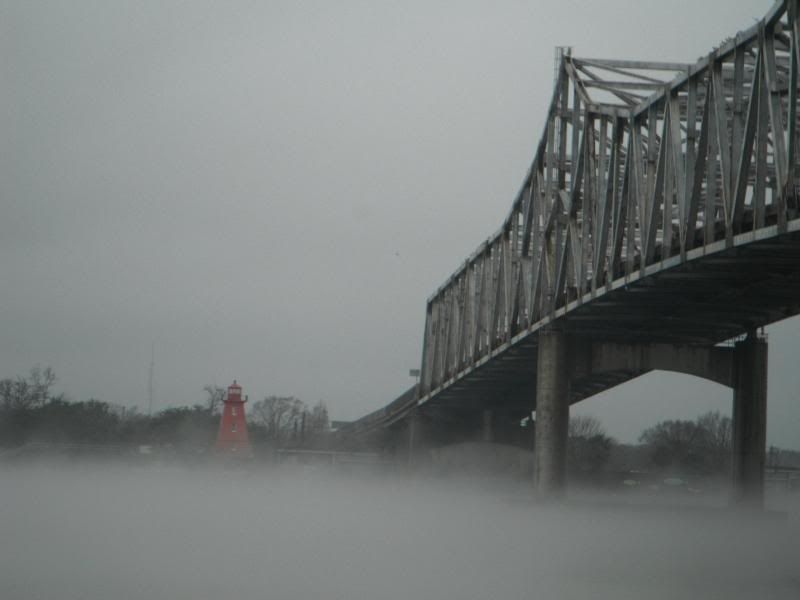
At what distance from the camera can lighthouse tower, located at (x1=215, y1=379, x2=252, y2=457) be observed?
10394 centimetres

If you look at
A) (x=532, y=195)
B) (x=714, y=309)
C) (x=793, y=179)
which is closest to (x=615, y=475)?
(x=532, y=195)

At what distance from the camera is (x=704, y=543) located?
45.7 metres

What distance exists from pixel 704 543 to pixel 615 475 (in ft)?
166

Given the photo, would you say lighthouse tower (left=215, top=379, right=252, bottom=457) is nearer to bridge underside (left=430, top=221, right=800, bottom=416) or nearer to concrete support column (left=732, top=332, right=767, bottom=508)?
bridge underside (left=430, top=221, right=800, bottom=416)

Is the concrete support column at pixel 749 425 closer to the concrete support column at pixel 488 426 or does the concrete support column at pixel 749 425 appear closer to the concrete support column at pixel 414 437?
the concrete support column at pixel 488 426

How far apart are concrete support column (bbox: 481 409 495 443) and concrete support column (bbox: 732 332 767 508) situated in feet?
93.4

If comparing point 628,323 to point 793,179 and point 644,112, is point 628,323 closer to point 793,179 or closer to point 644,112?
point 644,112

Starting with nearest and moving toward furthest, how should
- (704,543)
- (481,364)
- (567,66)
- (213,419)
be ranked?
(704,543), (567,66), (481,364), (213,419)

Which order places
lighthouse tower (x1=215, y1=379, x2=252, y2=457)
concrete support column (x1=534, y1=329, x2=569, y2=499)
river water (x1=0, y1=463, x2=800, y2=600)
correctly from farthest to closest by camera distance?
lighthouse tower (x1=215, y1=379, x2=252, y2=457), concrete support column (x1=534, y1=329, x2=569, y2=499), river water (x1=0, y1=463, x2=800, y2=600)

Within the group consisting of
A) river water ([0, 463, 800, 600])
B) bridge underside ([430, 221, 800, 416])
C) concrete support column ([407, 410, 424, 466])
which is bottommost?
river water ([0, 463, 800, 600])

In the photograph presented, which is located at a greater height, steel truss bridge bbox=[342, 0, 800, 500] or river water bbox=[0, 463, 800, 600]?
steel truss bridge bbox=[342, 0, 800, 500]

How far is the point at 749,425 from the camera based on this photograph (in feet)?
189

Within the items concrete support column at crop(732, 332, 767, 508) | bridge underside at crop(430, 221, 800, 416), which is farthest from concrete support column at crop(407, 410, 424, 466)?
concrete support column at crop(732, 332, 767, 508)

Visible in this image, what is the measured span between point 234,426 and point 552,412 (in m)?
54.7
